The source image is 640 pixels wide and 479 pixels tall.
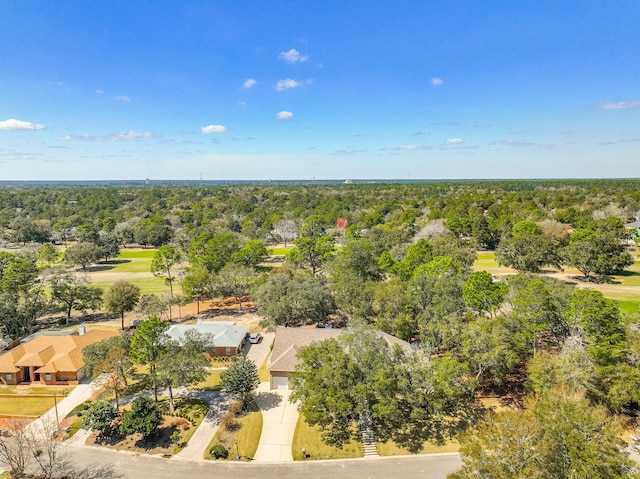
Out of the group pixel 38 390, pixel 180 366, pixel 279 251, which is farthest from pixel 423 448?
pixel 279 251

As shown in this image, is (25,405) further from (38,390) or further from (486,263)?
(486,263)

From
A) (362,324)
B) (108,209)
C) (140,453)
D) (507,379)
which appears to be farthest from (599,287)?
(108,209)

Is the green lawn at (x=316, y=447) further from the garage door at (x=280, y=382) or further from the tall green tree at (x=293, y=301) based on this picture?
the tall green tree at (x=293, y=301)

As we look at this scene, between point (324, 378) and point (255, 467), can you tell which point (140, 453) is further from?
point (324, 378)

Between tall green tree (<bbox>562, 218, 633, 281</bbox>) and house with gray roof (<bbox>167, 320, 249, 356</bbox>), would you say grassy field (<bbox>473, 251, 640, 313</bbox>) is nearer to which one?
tall green tree (<bbox>562, 218, 633, 281</bbox>)

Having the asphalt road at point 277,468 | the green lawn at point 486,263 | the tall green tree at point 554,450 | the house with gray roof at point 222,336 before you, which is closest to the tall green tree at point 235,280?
the house with gray roof at point 222,336
